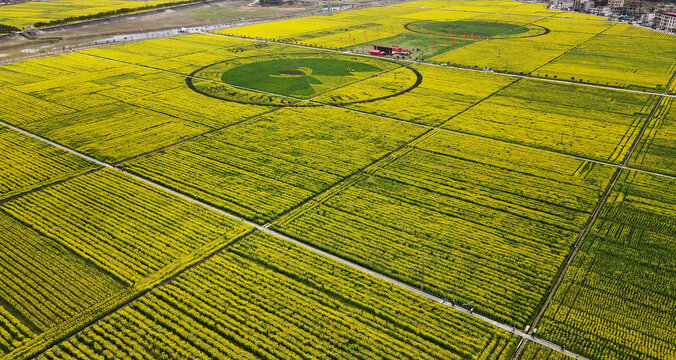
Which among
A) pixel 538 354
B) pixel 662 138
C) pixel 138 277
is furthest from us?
pixel 662 138

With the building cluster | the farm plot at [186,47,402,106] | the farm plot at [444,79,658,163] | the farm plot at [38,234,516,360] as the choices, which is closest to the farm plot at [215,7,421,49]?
the farm plot at [186,47,402,106]

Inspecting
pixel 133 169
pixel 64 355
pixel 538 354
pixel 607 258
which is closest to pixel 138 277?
pixel 64 355

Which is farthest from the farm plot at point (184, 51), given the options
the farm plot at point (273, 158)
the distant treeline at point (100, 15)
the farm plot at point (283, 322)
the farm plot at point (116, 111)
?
the farm plot at point (283, 322)

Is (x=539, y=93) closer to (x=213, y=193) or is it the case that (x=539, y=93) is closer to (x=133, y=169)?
(x=213, y=193)

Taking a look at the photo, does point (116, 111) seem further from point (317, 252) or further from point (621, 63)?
point (621, 63)

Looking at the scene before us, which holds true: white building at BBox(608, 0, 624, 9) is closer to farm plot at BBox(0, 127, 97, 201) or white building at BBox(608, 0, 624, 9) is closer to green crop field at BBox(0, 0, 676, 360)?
green crop field at BBox(0, 0, 676, 360)

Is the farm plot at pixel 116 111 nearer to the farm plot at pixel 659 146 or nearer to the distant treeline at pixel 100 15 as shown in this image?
the farm plot at pixel 659 146

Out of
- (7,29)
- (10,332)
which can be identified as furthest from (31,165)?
(7,29)
